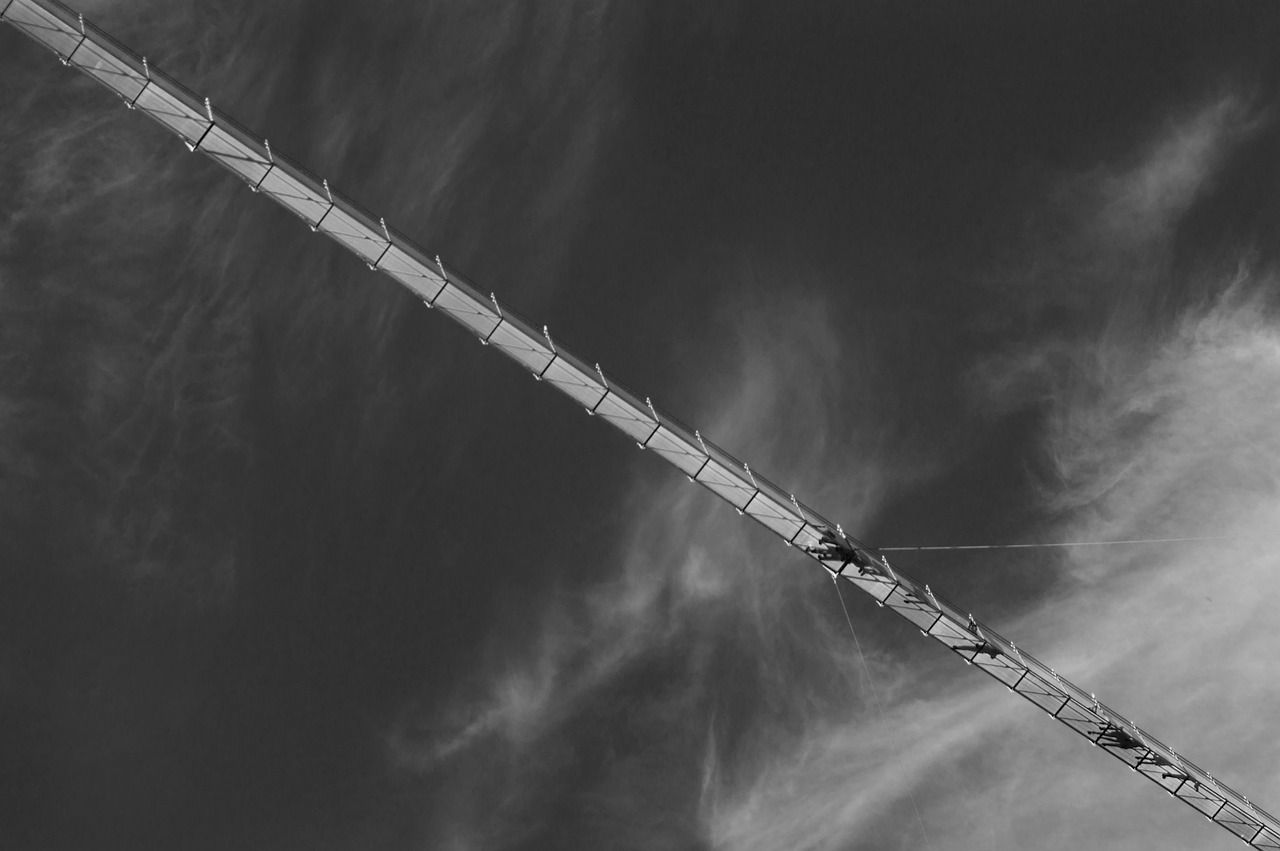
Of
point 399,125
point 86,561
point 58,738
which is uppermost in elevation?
point 399,125

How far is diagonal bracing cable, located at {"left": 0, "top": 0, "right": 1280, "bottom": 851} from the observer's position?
12144cm

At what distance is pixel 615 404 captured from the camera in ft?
416

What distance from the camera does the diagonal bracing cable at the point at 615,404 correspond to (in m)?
121

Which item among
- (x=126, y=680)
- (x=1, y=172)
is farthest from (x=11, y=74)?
(x=126, y=680)

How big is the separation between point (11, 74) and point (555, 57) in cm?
4187

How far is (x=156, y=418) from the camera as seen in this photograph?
15238 centimetres

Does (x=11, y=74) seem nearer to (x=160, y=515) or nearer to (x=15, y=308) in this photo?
(x=15, y=308)

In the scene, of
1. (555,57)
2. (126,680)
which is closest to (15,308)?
(126,680)

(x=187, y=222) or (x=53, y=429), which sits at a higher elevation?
(x=187, y=222)

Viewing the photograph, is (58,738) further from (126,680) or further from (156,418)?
(156,418)

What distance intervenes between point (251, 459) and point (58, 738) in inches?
1035

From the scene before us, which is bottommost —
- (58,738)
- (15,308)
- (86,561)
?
(58,738)

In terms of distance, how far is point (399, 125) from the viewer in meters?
152

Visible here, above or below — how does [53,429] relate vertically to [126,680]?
above
